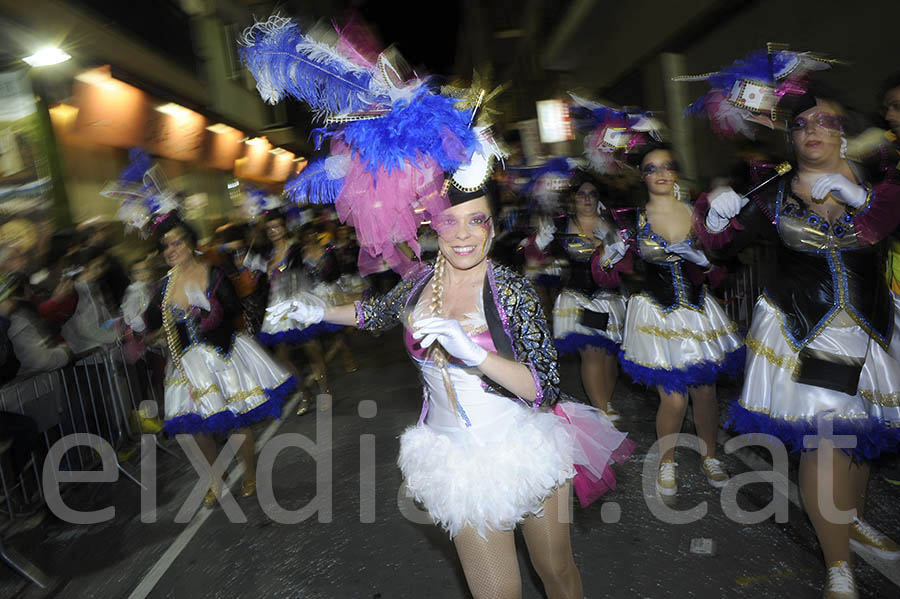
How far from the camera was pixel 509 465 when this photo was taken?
2.35 metres

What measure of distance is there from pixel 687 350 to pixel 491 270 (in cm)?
218

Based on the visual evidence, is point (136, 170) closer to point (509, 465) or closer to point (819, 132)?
point (509, 465)

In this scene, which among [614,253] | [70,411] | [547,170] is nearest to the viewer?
[614,253]

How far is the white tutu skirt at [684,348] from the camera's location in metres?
4.14

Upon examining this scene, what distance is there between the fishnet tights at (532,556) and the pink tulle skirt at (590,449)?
4.1 inches

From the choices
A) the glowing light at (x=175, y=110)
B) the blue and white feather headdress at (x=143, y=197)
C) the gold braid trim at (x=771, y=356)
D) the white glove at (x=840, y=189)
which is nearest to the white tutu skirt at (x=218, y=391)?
the blue and white feather headdress at (x=143, y=197)

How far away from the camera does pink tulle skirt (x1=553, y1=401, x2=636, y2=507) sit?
8.39ft

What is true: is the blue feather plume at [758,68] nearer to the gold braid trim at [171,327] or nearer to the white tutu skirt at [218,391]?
the white tutu skirt at [218,391]

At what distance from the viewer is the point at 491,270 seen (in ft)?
8.43

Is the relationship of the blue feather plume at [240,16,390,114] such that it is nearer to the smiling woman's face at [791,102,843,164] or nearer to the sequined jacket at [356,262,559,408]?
the sequined jacket at [356,262,559,408]

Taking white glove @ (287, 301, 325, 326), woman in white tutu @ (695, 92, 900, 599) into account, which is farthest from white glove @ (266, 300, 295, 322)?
woman in white tutu @ (695, 92, 900, 599)

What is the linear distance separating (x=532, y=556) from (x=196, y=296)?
332cm

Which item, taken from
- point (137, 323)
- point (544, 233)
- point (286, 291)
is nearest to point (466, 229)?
point (137, 323)

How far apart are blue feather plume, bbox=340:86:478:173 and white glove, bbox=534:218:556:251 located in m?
4.23
